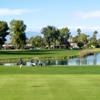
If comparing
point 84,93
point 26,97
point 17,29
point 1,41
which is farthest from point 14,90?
point 17,29

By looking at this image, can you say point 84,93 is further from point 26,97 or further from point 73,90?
point 26,97

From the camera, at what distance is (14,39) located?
17150 cm

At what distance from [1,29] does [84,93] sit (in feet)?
471

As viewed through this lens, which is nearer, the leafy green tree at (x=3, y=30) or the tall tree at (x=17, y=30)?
the leafy green tree at (x=3, y=30)

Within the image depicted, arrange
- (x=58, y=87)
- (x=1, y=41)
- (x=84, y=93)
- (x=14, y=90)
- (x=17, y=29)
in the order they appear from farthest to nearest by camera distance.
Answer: (x=17, y=29) → (x=1, y=41) → (x=58, y=87) → (x=14, y=90) → (x=84, y=93)

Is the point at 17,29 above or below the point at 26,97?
above

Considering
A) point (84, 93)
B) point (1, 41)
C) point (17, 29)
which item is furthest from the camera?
point (17, 29)

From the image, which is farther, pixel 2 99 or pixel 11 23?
pixel 11 23

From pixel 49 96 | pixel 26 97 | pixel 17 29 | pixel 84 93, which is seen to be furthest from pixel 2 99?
pixel 17 29

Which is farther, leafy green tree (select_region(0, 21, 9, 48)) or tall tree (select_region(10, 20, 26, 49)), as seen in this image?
tall tree (select_region(10, 20, 26, 49))

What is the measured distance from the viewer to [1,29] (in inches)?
6422

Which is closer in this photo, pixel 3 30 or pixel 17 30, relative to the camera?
pixel 3 30

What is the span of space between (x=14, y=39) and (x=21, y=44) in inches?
206

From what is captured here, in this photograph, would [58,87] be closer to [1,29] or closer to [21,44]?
[1,29]
